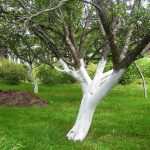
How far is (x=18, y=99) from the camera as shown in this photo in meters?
25.3

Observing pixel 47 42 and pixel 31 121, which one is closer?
pixel 47 42

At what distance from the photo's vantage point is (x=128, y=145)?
15117mm

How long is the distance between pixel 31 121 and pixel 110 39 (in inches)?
281

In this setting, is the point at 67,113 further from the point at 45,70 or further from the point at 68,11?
the point at 45,70

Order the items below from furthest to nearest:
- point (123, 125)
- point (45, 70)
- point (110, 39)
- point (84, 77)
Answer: point (45, 70)
point (123, 125)
point (84, 77)
point (110, 39)

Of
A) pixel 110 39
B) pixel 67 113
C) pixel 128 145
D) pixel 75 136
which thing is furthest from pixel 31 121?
pixel 110 39

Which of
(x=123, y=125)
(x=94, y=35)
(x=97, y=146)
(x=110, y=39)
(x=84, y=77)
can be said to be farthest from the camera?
(x=94, y=35)

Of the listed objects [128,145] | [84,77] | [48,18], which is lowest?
[128,145]

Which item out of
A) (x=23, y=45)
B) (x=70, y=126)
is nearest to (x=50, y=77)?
(x=23, y=45)

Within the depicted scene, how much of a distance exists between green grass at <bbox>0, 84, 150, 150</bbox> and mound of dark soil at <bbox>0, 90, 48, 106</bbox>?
0.91 meters

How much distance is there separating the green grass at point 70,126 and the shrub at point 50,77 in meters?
13.4

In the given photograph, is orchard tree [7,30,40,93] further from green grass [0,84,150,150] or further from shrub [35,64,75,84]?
shrub [35,64,75,84]

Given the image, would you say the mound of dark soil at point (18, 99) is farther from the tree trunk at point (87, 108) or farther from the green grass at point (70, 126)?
the tree trunk at point (87, 108)

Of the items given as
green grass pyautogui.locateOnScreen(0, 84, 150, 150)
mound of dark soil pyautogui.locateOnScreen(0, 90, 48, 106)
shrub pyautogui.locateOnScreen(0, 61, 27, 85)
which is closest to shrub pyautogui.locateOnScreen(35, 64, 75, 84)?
shrub pyautogui.locateOnScreen(0, 61, 27, 85)
